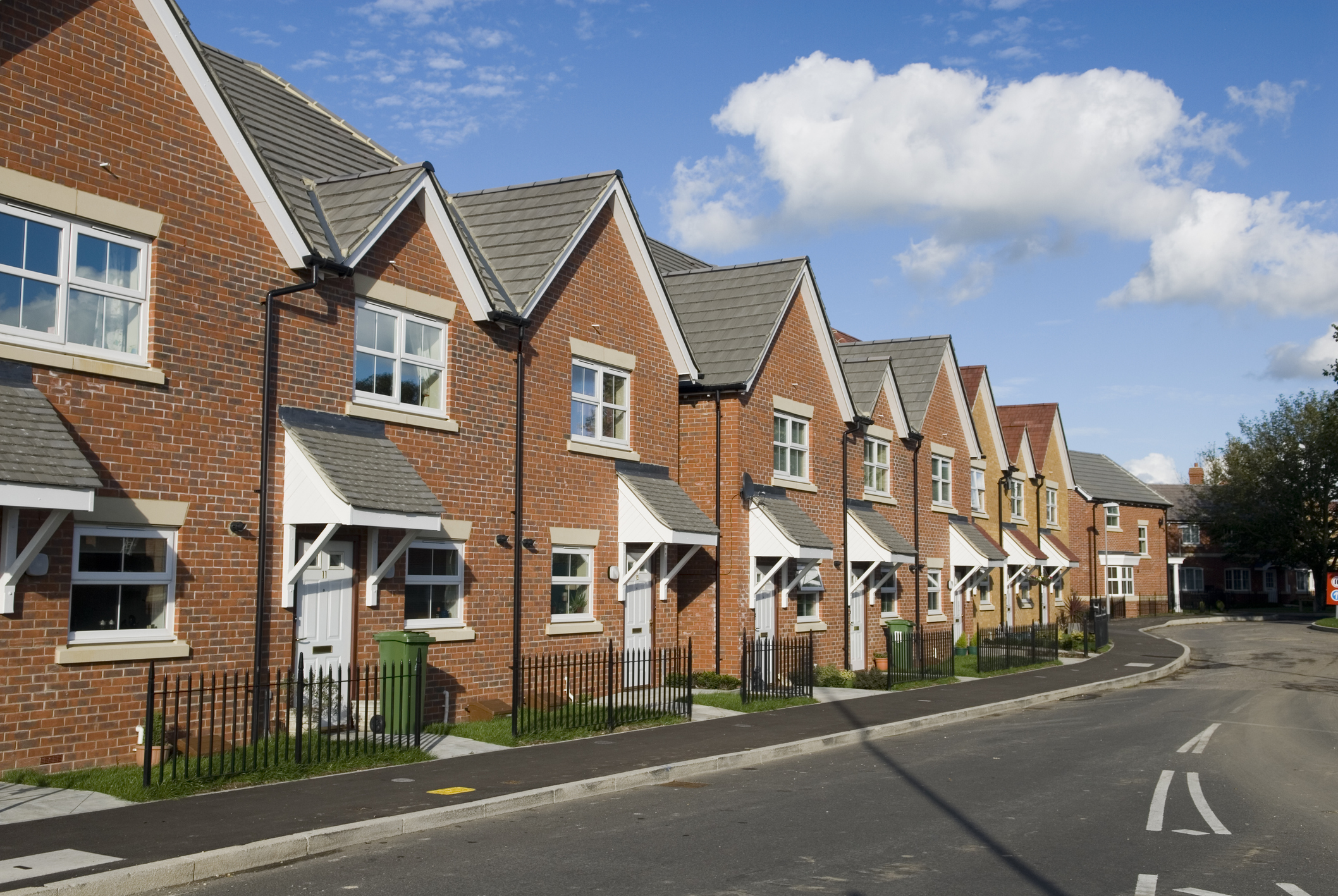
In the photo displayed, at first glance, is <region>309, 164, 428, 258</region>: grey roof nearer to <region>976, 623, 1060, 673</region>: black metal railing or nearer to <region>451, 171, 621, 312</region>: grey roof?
<region>451, 171, 621, 312</region>: grey roof

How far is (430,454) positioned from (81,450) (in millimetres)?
5288

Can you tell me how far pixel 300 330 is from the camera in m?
14.7

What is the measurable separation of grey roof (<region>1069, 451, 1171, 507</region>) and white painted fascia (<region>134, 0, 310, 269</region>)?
182 ft

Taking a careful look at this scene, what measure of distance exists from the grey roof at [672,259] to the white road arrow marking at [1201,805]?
18693 millimetres

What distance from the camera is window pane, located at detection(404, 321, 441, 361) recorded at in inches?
652

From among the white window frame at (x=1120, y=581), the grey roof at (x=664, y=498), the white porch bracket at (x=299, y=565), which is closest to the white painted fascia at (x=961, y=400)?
the grey roof at (x=664, y=498)

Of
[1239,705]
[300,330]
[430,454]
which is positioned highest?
[300,330]

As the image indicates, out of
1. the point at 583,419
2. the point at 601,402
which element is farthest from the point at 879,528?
the point at 583,419

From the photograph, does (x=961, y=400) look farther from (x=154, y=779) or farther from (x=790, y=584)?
(x=154, y=779)

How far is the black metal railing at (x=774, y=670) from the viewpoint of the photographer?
20105mm

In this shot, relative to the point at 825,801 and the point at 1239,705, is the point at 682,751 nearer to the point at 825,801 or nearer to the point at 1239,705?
the point at 825,801

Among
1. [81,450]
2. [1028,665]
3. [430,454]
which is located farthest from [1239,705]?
[81,450]

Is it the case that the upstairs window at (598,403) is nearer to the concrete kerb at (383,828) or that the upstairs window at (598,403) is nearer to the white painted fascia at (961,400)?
the concrete kerb at (383,828)

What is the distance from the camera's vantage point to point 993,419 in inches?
1615
